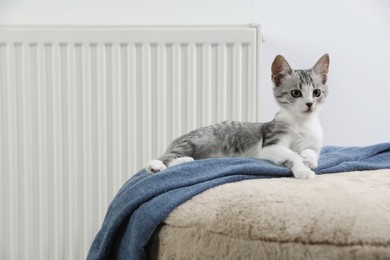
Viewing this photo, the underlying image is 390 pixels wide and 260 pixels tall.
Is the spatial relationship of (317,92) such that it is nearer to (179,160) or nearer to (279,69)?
(279,69)

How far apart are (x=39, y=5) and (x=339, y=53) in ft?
3.53

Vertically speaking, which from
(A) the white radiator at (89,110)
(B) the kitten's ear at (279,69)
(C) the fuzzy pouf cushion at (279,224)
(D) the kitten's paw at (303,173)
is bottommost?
(A) the white radiator at (89,110)

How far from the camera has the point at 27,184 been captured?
187cm

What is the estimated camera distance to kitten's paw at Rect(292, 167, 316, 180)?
990 millimetres

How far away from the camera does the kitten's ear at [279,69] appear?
4.15ft

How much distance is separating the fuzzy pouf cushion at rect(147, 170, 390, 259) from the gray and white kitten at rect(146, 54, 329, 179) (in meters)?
0.34

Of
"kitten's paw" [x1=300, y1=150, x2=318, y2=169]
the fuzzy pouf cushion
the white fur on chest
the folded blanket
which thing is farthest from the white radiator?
the fuzzy pouf cushion

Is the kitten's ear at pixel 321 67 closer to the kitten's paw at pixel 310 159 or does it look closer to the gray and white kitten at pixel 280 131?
the gray and white kitten at pixel 280 131

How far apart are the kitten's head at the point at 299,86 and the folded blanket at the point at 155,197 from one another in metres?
0.27

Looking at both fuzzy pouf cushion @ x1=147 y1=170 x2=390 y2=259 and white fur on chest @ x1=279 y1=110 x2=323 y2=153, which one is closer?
fuzzy pouf cushion @ x1=147 y1=170 x2=390 y2=259

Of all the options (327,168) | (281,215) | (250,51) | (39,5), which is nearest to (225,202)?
(281,215)

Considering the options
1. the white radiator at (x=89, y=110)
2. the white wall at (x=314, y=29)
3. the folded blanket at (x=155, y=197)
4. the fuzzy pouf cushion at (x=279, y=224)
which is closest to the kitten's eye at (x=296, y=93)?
the folded blanket at (x=155, y=197)

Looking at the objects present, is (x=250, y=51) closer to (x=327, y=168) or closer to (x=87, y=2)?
(x=87, y=2)

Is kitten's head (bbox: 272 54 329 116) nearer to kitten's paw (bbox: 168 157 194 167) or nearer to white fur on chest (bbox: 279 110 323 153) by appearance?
white fur on chest (bbox: 279 110 323 153)
